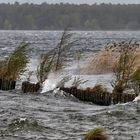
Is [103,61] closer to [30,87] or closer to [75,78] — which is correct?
[75,78]

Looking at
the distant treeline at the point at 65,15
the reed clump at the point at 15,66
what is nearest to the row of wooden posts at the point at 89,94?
the reed clump at the point at 15,66

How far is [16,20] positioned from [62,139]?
168m

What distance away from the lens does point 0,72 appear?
22500 millimetres

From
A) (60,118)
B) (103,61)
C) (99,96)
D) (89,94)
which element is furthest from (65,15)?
(60,118)

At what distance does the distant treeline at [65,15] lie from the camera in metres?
174

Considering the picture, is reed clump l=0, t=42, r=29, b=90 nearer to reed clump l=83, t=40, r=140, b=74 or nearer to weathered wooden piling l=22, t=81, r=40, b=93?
weathered wooden piling l=22, t=81, r=40, b=93

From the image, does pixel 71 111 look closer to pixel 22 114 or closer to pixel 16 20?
pixel 22 114

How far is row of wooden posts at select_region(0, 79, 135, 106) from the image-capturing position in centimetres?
1875

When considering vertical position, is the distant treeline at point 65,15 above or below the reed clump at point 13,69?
above

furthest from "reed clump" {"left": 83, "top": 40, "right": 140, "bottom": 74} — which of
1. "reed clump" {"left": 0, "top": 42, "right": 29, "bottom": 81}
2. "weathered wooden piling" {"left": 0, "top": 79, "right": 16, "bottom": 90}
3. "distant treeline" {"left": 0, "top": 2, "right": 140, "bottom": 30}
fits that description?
"distant treeline" {"left": 0, "top": 2, "right": 140, "bottom": 30}

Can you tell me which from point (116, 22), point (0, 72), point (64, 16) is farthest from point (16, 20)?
point (0, 72)

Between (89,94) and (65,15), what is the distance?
151512 mm

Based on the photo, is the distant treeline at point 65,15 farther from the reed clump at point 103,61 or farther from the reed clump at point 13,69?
the reed clump at point 13,69

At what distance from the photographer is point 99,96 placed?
760 inches
